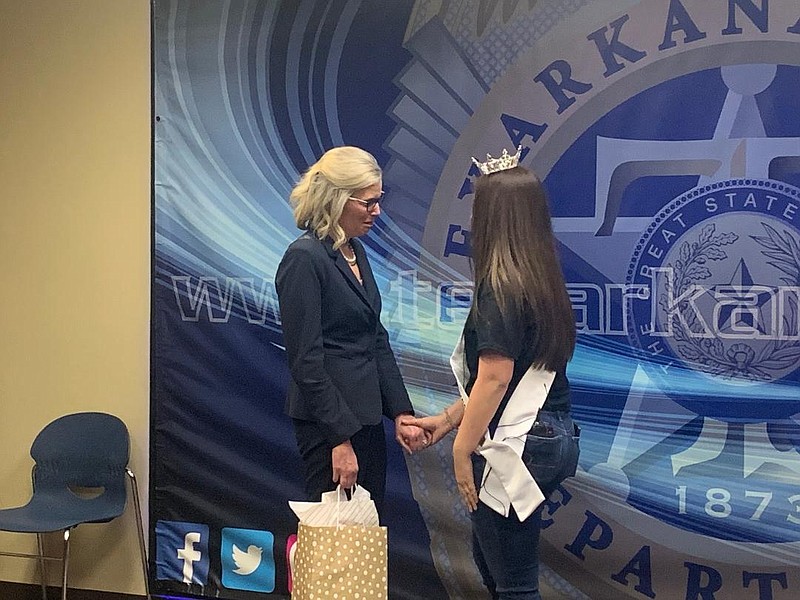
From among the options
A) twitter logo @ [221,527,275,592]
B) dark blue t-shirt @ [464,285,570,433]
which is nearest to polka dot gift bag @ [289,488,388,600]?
dark blue t-shirt @ [464,285,570,433]

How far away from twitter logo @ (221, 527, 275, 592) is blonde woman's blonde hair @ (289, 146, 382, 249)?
1.23 metres

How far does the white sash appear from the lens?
2.39 meters

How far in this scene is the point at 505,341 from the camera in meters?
2.38

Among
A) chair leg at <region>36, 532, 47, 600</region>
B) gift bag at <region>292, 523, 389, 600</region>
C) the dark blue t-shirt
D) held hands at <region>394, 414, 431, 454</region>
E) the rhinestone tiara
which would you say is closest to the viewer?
the dark blue t-shirt

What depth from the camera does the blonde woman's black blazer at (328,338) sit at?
255 centimetres

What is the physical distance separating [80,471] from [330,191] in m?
1.54

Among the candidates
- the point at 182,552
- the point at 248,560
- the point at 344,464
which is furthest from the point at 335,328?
the point at 182,552

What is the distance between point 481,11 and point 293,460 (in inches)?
65.0

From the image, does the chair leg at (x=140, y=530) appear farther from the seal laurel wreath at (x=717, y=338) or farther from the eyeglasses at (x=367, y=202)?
the seal laurel wreath at (x=717, y=338)

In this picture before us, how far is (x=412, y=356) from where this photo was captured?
315 cm

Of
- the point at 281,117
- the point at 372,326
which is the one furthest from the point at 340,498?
the point at 281,117

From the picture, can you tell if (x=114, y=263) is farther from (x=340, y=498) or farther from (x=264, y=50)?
(x=340, y=498)

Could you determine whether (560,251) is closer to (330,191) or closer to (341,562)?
(330,191)

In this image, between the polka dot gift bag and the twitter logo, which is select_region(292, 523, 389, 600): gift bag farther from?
the twitter logo
